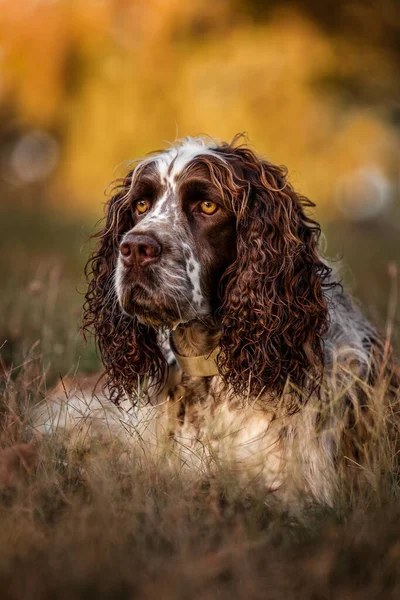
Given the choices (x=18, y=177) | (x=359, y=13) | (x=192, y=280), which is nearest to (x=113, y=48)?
(x=359, y=13)

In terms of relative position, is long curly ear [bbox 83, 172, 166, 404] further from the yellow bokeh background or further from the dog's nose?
the yellow bokeh background

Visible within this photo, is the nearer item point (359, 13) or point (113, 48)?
point (359, 13)

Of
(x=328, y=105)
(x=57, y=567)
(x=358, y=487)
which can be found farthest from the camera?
(x=328, y=105)

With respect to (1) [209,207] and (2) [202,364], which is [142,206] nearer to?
(1) [209,207]

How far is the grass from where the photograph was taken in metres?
2.29

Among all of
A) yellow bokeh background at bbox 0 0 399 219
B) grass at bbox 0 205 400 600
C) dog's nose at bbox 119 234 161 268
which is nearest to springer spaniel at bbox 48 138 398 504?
dog's nose at bbox 119 234 161 268

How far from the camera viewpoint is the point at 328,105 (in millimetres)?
14414

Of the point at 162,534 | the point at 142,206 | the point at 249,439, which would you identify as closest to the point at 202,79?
the point at 142,206

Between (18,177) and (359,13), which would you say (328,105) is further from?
(18,177)

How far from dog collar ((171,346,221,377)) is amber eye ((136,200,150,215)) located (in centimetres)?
74

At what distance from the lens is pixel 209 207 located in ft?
12.3

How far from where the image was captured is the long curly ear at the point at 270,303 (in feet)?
12.1

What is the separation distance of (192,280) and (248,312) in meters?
0.31

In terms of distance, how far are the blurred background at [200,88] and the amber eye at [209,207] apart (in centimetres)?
549
